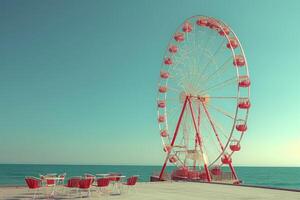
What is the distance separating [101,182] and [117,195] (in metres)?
0.74

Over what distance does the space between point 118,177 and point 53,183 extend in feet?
7.21

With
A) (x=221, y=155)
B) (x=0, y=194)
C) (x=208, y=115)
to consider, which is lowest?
(x=0, y=194)

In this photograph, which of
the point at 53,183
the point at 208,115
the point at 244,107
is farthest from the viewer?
the point at 208,115

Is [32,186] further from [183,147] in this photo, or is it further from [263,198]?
[183,147]

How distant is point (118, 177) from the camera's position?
13.5 meters

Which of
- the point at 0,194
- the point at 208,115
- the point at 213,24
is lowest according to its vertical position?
the point at 0,194

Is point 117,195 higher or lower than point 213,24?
lower

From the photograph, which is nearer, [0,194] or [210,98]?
A: [0,194]

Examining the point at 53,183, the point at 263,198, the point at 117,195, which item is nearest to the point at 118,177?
the point at 117,195

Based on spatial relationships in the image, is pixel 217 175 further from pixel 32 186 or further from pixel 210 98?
pixel 32 186

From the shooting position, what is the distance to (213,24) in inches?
1102

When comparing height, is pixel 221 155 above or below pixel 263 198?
above

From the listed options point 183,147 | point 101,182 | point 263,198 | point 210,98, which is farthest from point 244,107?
point 101,182

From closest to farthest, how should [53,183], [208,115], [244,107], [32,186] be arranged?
[32,186]
[53,183]
[244,107]
[208,115]
